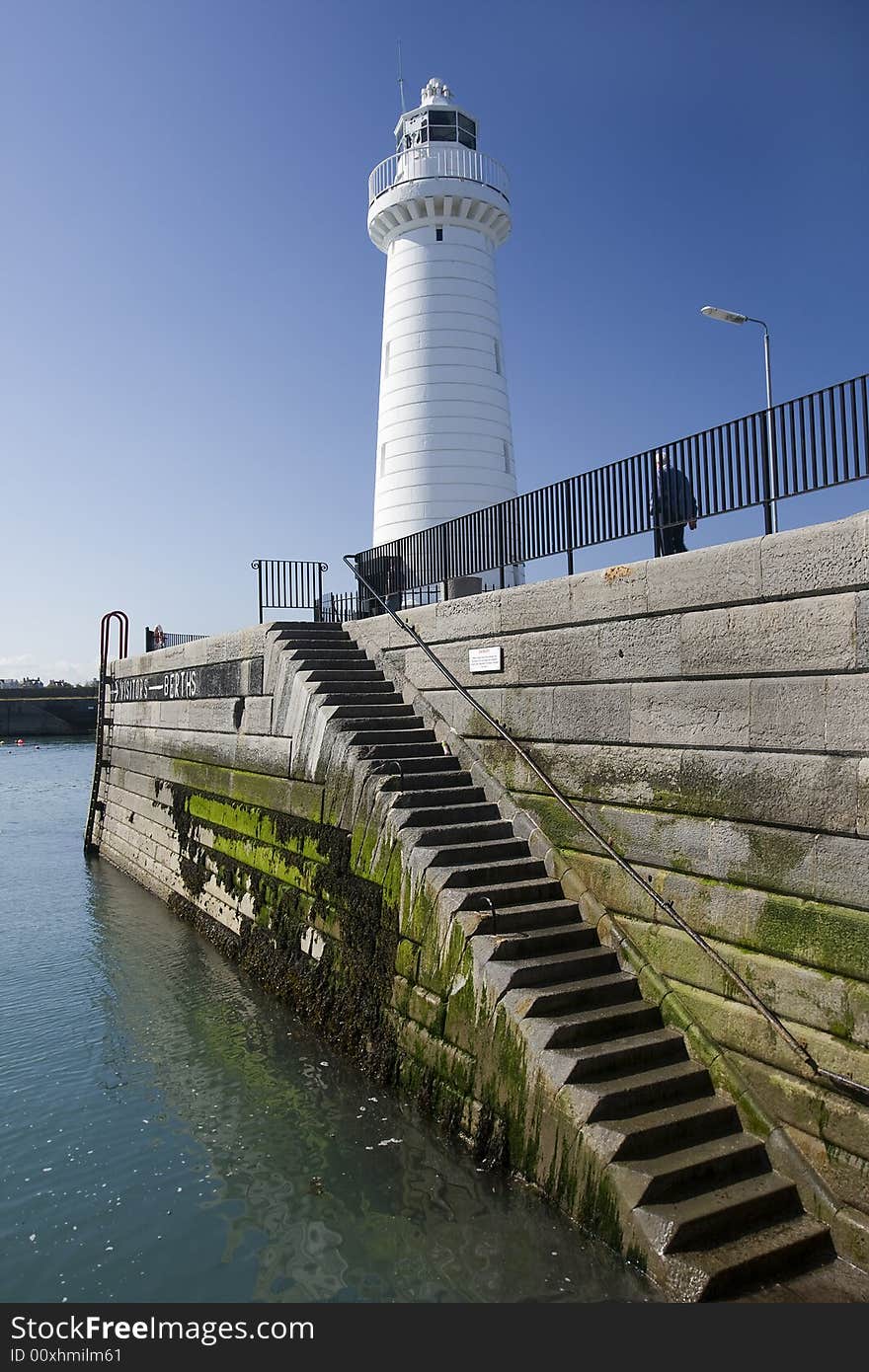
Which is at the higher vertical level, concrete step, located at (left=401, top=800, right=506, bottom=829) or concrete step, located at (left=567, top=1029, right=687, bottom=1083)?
concrete step, located at (left=401, top=800, right=506, bottom=829)

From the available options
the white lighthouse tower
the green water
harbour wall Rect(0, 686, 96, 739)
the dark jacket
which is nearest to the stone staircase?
the green water

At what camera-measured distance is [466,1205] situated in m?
6.61

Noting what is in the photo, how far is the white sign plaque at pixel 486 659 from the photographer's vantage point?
9773 millimetres

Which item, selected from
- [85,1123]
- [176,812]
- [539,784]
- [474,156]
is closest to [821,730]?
[539,784]

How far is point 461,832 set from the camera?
9094 mm

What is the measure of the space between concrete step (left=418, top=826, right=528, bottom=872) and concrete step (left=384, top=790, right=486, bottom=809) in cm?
67

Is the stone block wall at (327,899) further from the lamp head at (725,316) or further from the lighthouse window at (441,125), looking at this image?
the lighthouse window at (441,125)

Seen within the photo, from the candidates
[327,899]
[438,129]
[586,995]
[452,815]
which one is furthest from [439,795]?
[438,129]

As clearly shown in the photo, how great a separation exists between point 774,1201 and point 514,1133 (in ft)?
6.14

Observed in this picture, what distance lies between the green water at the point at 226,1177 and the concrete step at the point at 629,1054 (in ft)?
3.20

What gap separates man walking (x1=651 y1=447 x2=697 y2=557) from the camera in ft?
26.1

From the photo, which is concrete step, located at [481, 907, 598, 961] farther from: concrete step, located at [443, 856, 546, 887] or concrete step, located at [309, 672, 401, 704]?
concrete step, located at [309, 672, 401, 704]

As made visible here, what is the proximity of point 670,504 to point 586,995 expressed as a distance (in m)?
4.25

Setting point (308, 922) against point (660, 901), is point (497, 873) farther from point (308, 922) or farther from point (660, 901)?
point (308, 922)
